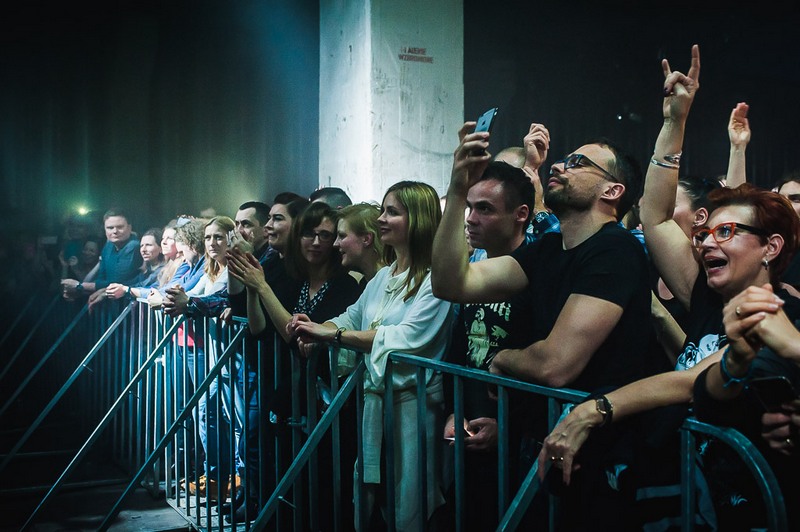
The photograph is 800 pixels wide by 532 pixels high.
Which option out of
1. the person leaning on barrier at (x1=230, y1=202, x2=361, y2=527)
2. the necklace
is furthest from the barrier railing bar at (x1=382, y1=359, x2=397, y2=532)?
the necklace

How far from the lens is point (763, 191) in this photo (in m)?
2.36

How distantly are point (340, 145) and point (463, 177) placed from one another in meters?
4.10

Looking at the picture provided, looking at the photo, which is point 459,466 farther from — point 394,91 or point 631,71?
point 631,71

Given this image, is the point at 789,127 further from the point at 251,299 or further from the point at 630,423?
the point at 630,423

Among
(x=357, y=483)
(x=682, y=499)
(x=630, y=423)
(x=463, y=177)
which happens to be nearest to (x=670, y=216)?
(x=463, y=177)

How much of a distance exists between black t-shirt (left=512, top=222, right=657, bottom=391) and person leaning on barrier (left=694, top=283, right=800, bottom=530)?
0.52m

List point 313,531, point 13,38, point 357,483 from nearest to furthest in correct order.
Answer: point 357,483 < point 313,531 < point 13,38

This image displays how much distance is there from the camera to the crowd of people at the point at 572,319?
195cm

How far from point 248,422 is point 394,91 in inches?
116

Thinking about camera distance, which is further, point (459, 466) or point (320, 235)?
point (320, 235)

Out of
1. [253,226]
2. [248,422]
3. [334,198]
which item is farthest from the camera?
[253,226]

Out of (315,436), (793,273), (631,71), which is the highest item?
(631,71)

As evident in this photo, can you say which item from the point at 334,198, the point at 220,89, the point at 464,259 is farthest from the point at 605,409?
the point at 220,89

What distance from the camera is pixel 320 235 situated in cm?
419
